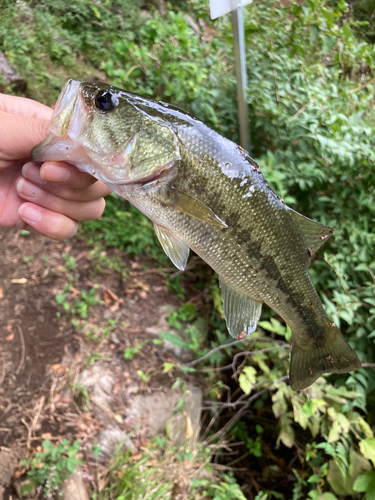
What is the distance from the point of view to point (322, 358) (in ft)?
5.14

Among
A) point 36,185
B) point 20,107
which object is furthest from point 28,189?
point 20,107

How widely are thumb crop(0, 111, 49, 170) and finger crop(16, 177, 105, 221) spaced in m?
0.20

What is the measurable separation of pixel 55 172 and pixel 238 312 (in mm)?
Answer: 1024

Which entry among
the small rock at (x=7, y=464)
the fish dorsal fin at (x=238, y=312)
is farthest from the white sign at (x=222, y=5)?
the small rock at (x=7, y=464)

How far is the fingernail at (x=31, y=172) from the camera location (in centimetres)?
152

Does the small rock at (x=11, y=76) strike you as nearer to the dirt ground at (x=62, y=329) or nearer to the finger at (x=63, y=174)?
the dirt ground at (x=62, y=329)

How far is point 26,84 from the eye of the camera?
3.61 meters

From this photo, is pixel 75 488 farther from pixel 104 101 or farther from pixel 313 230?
pixel 104 101

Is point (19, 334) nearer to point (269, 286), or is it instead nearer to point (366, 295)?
point (269, 286)

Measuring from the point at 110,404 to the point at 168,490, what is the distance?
0.76 meters

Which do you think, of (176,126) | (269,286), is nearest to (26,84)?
(176,126)

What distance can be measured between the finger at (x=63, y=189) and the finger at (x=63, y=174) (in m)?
0.11

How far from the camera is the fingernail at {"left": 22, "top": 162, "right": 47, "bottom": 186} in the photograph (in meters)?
1.52

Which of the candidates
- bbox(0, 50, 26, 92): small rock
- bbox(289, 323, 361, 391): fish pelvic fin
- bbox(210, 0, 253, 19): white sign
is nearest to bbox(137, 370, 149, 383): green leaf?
bbox(289, 323, 361, 391): fish pelvic fin
